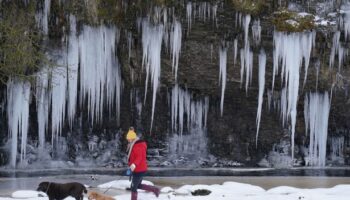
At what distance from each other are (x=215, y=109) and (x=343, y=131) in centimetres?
467

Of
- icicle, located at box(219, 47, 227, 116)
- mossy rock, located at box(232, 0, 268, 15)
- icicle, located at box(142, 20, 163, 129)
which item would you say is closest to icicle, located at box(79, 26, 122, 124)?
icicle, located at box(142, 20, 163, 129)

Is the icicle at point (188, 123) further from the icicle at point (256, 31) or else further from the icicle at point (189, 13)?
the icicle at point (256, 31)

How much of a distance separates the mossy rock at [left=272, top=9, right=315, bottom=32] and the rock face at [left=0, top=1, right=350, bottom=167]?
0.68 ft

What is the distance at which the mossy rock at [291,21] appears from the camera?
1725cm

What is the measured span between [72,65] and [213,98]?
5293 millimetres

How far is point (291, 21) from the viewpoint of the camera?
1730 cm

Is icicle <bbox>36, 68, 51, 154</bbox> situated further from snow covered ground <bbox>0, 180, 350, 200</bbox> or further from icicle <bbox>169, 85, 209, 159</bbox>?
snow covered ground <bbox>0, 180, 350, 200</bbox>

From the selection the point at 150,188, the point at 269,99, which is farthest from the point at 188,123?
the point at 150,188

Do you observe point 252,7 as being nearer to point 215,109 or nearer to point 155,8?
point 155,8

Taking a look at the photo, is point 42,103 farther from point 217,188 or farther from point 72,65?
point 217,188

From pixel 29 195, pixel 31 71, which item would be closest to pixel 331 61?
pixel 31 71

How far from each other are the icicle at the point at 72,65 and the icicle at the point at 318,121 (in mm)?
7644

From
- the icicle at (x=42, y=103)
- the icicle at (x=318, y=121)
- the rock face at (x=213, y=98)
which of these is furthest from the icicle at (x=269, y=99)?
the icicle at (x=42, y=103)

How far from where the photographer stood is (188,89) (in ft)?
66.2
